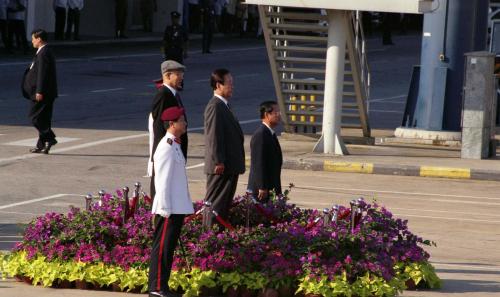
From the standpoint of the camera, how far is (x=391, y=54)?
51812mm

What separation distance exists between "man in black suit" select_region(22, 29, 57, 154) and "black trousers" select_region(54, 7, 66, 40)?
24709 mm

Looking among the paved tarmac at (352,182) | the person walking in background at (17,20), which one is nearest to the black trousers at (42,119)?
the paved tarmac at (352,182)

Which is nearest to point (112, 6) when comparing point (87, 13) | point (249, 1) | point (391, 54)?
point (87, 13)

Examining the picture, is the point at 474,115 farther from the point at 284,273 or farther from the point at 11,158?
the point at 284,273

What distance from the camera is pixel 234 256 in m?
11.3

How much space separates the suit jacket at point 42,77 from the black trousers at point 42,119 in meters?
0.11

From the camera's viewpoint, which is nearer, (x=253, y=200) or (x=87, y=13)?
(x=253, y=200)

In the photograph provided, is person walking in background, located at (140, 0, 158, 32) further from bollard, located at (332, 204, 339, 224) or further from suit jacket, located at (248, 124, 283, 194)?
bollard, located at (332, 204, 339, 224)

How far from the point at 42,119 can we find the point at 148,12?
34404 mm

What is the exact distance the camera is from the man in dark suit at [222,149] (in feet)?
40.9

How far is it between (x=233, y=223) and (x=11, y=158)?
8808 mm

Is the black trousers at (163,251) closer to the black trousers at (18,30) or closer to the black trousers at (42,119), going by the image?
the black trousers at (42,119)

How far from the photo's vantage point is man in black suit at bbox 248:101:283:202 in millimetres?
13227

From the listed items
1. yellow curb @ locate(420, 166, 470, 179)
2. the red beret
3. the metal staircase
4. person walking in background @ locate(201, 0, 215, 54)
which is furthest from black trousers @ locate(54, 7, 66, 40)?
the red beret
